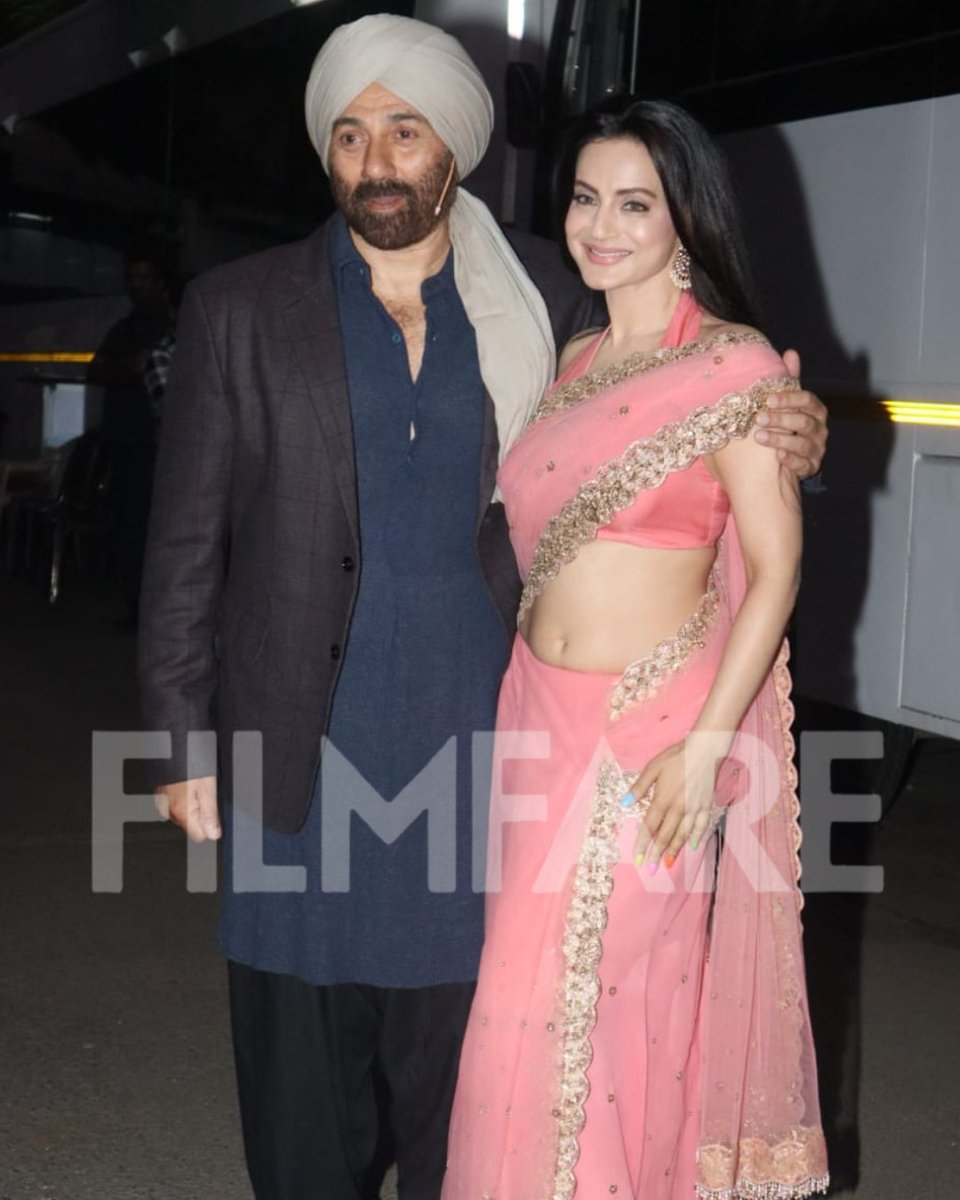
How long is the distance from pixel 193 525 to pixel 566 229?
710 millimetres

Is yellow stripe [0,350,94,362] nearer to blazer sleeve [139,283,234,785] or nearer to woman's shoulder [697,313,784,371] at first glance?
blazer sleeve [139,283,234,785]

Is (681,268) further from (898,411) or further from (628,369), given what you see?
(898,411)

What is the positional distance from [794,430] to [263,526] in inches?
32.0

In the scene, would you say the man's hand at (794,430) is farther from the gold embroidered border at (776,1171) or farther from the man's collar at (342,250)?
the gold embroidered border at (776,1171)

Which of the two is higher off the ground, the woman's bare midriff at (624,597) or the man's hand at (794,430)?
the man's hand at (794,430)

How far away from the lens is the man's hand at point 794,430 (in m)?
2.59

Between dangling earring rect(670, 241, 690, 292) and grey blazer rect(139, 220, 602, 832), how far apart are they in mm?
344

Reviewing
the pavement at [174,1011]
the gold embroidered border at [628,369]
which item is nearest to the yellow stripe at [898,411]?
the pavement at [174,1011]

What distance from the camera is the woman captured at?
2.64 meters

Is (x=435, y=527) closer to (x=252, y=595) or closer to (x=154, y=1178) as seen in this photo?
(x=252, y=595)

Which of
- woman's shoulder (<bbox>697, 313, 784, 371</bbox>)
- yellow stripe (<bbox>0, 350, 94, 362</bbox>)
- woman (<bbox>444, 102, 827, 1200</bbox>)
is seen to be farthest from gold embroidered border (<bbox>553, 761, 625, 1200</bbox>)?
yellow stripe (<bbox>0, 350, 94, 362</bbox>)

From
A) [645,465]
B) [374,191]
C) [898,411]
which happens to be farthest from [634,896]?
[898,411]

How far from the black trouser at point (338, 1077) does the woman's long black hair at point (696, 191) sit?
1.15m

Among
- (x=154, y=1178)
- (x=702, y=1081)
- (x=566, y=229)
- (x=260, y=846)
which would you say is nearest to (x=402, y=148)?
(x=566, y=229)
